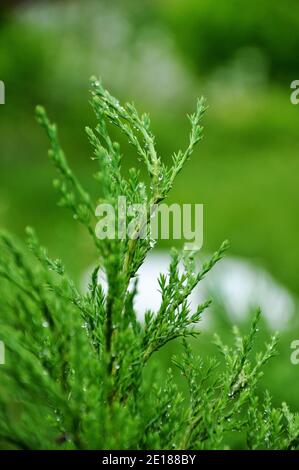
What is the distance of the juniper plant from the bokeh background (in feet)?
10.2

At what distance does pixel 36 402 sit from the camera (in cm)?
39

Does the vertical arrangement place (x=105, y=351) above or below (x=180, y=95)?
below

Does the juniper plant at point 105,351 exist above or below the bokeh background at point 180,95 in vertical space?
below

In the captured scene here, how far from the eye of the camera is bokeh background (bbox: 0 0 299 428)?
18.4ft

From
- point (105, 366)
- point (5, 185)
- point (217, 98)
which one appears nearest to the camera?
point (105, 366)

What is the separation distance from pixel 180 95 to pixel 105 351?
888cm

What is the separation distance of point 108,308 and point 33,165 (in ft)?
22.4

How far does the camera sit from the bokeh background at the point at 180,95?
18.4 feet

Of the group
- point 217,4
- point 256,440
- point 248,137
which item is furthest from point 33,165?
point 256,440

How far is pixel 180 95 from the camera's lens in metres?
9.07

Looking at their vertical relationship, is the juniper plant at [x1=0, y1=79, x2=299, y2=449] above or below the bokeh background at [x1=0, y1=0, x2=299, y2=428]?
below

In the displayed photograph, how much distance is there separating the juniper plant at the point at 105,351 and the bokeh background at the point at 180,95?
3.11m

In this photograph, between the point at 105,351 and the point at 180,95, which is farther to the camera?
the point at 180,95
